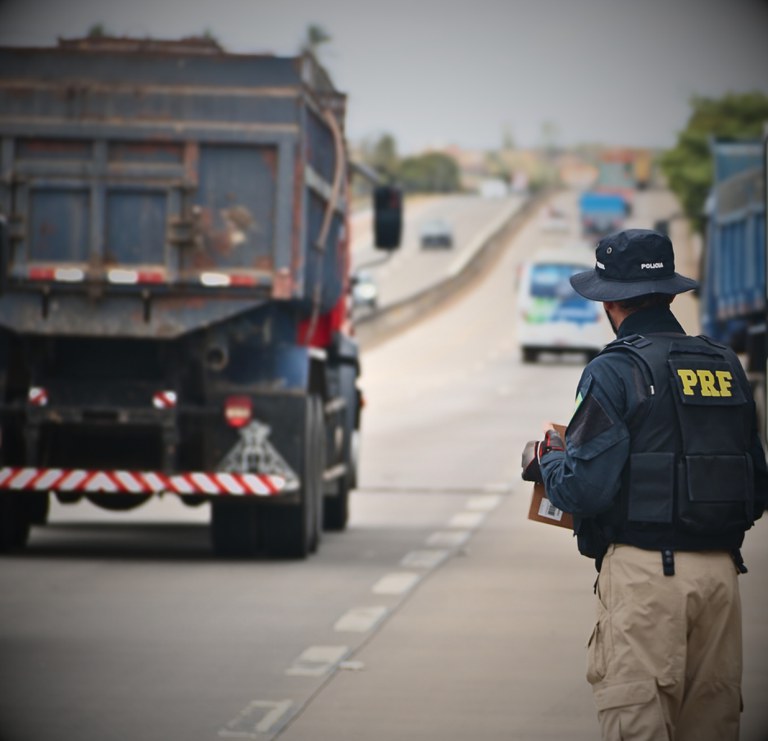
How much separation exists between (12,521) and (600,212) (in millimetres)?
98412

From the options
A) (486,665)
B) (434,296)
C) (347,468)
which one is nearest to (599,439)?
(486,665)

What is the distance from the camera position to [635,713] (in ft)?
17.2

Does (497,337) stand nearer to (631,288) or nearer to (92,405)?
(92,405)

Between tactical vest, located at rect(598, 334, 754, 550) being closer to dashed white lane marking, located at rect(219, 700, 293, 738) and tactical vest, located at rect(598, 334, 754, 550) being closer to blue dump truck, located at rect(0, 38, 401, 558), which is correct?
dashed white lane marking, located at rect(219, 700, 293, 738)

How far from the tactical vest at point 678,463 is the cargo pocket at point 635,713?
37cm

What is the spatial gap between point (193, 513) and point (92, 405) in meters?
5.31

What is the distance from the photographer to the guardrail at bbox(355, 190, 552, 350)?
64125 millimetres

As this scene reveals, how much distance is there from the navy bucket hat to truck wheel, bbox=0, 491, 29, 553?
916 centimetres

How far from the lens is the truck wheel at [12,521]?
14195 millimetres

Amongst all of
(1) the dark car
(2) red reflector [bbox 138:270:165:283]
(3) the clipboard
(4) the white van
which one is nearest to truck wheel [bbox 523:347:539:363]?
(4) the white van

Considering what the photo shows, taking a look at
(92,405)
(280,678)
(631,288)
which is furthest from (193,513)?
(631,288)

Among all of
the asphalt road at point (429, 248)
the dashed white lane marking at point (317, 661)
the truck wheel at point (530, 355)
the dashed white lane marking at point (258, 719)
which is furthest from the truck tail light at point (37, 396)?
the asphalt road at point (429, 248)

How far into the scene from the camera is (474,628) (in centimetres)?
1078

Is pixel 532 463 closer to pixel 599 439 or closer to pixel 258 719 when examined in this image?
pixel 599 439
